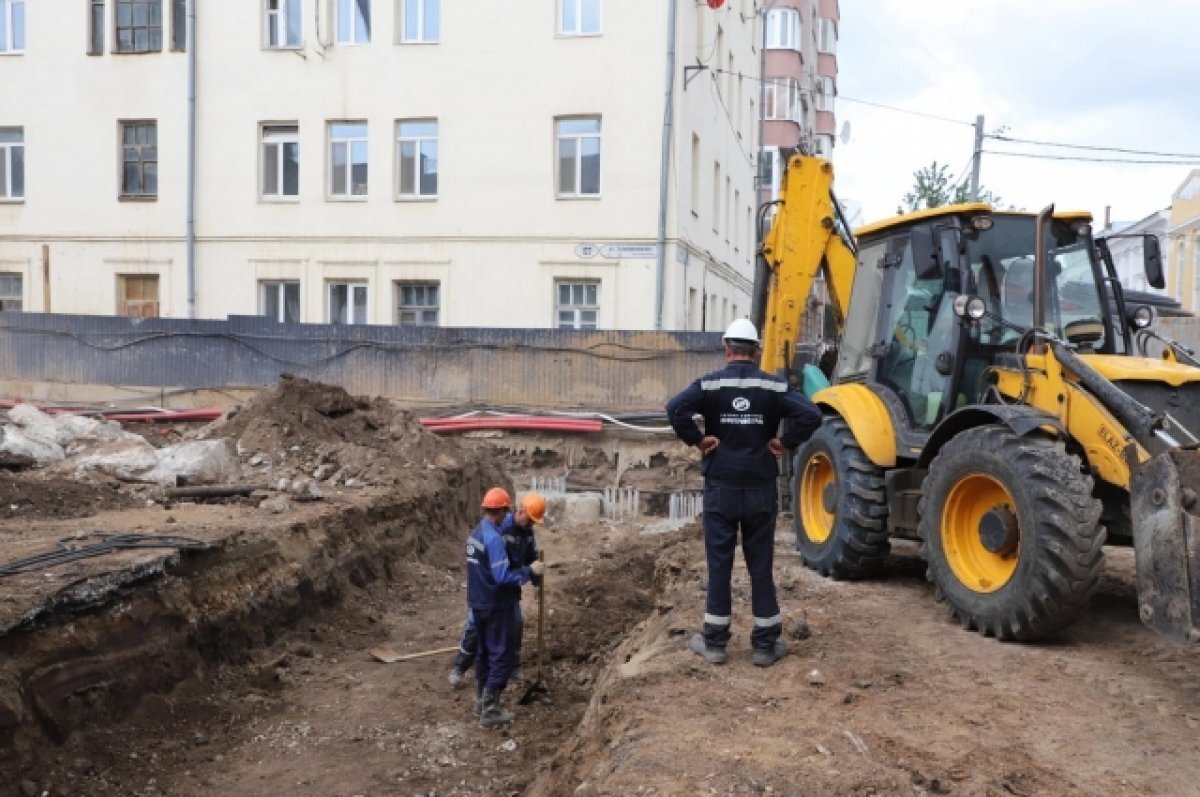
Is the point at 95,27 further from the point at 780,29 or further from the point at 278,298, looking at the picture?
the point at 780,29

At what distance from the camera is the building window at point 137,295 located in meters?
24.1

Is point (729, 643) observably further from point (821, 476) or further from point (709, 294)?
point (709, 294)

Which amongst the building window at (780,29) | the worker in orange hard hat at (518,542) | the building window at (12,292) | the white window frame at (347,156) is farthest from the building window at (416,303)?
the building window at (780,29)

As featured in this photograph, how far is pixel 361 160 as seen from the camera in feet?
75.3

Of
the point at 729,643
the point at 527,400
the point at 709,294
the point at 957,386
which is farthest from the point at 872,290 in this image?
the point at 709,294

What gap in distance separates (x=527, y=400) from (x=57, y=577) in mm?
10476

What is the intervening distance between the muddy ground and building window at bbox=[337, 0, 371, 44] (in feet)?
51.1

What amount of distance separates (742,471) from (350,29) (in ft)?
64.6

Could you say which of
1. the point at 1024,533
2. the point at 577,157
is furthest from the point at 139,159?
the point at 1024,533

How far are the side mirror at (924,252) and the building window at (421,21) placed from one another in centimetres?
1762

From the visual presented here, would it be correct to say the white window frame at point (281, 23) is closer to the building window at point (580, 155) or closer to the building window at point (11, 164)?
the building window at point (580, 155)

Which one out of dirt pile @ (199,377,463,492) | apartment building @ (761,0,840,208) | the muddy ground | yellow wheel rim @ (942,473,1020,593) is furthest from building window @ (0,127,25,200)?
yellow wheel rim @ (942,473,1020,593)

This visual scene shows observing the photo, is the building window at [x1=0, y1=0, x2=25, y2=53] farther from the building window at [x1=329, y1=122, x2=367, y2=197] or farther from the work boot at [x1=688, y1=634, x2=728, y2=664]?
the work boot at [x1=688, y1=634, x2=728, y2=664]

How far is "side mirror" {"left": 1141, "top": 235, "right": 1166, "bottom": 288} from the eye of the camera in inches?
286
